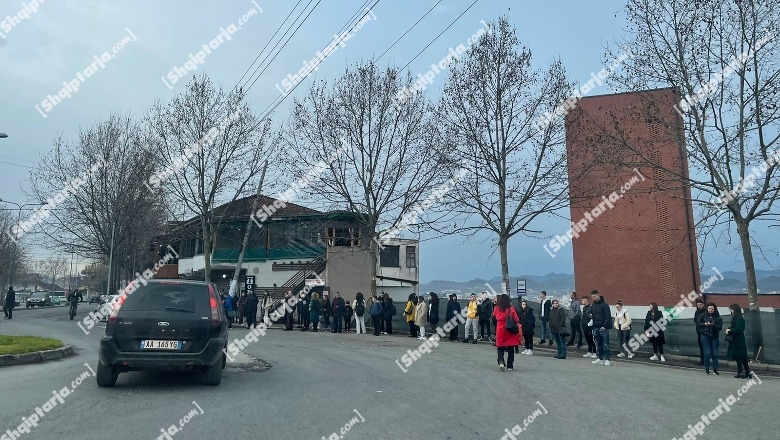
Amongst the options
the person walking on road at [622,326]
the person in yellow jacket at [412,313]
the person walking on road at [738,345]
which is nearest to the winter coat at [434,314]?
the person in yellow jacket at [412,313]

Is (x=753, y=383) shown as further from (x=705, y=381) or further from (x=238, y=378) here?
(x=238, y=378)

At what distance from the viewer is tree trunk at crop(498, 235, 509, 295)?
2267 centimetres

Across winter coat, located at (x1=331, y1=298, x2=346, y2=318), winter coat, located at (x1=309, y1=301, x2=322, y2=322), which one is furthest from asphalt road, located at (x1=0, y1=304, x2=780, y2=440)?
winter coat, located at (x1=309, y1=301, x2=322, y2=322)

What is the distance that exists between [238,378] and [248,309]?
16.7 metres

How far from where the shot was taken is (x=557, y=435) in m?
6.42

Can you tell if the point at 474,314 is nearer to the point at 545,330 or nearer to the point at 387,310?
the point at 545,330

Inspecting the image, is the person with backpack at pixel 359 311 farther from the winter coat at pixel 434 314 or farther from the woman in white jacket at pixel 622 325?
the woman in white jacket at pixel 622 325

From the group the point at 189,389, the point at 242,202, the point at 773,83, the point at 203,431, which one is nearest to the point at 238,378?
the point at 189,389

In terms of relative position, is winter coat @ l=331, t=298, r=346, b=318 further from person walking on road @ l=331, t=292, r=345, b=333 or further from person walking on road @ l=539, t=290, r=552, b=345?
person walking on road @ l=539, t=290, r=552, b=345

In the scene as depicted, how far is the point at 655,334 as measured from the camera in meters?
15.9

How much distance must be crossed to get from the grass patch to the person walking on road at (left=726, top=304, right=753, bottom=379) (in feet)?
49.4

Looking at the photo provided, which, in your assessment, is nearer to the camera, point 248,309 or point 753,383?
point 753,383

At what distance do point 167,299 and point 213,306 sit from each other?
0.67 metres

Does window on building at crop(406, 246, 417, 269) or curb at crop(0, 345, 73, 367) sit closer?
curb at crop(0, 345, 73, 367)
